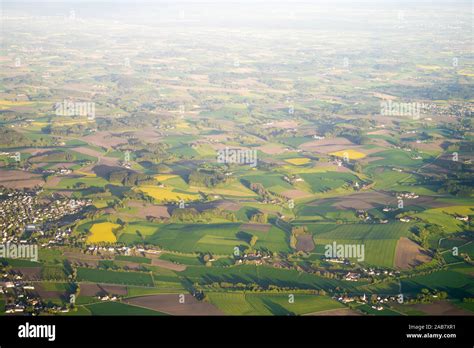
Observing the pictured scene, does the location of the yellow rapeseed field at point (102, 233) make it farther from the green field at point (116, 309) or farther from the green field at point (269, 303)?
the green field at point (269, 303)

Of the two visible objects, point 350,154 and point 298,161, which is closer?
point 298,161

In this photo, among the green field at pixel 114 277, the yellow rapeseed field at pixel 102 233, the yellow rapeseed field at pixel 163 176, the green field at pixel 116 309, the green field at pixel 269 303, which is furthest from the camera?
the yellow rapeseed field at pixel 163 176

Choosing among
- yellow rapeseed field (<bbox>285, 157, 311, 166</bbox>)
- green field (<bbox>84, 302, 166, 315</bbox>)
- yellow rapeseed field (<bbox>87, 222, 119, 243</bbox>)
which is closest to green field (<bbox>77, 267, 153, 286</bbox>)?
green field (<bbox>84, 302, 166, 315</bbox>)

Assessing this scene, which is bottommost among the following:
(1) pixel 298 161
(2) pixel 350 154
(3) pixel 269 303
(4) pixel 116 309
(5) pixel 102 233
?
(4) pixel 116 309

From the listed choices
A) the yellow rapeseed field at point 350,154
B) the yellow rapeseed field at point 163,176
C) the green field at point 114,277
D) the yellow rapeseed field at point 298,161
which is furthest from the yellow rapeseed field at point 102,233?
the yellow rapeseed field at point 350,154

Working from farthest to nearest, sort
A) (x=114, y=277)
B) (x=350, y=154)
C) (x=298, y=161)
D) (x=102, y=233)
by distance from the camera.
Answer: (x=350, y=154)
(x=298, y=161)
(x=102, y=233)
(x=114, y=277)

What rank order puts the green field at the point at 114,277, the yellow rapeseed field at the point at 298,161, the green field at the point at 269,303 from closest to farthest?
the green field at the point at 269,303 < the green field at the point at 114,277 < the yellow rapeseed field at the point at 298,161

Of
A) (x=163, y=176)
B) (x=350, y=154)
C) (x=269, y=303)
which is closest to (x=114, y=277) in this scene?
(x=269, y=303)

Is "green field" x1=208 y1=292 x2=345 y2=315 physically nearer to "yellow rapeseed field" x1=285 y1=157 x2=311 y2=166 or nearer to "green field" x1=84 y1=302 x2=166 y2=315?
"green field" x1=84 y1=302 x2=166 y2=315

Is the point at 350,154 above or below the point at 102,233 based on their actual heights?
above

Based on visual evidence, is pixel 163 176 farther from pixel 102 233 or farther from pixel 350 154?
pixel 350 154

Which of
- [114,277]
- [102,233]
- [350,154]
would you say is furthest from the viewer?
[350,154]
